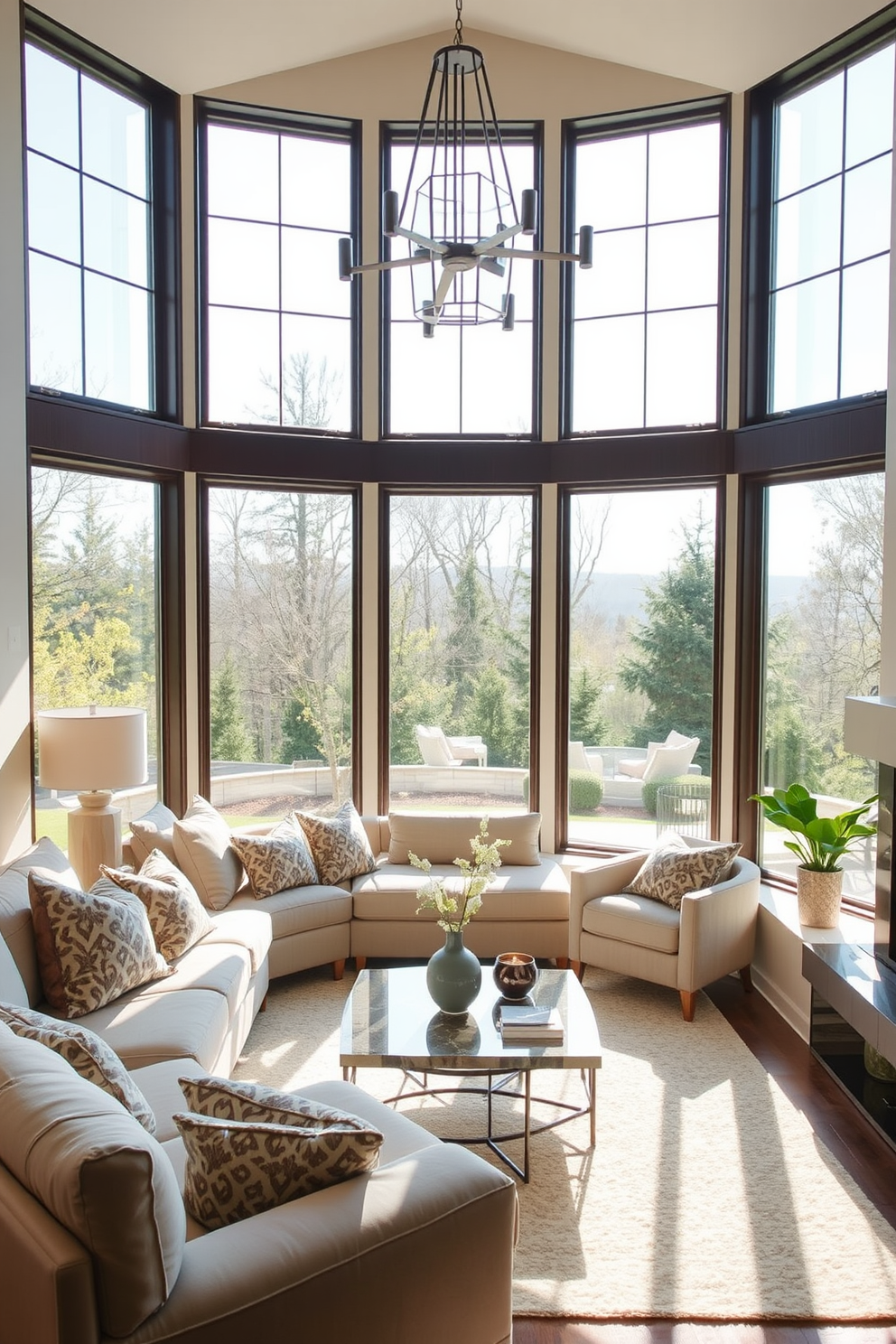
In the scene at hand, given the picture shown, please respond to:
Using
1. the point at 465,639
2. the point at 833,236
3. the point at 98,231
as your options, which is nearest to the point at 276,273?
→ the point at 98,231

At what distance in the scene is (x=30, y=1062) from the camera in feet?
7.59

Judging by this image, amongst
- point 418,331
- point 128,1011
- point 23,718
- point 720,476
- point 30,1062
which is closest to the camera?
point 30,1062

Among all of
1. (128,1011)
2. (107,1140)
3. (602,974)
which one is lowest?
(602,974)

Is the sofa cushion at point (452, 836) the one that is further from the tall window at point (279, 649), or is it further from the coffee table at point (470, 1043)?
the coffee table at point (470, 1043)

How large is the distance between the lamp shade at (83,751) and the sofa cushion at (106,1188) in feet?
9.02

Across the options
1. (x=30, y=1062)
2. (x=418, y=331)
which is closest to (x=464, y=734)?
(x=418, y=331)

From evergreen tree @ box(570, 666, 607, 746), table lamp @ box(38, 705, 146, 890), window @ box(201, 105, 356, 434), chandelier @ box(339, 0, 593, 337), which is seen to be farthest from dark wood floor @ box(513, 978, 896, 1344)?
window @ box(201, 105, 356, 434)

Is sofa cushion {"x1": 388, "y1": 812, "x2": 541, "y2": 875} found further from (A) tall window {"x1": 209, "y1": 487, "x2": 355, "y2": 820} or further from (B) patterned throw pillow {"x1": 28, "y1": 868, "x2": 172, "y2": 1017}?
(B) patterned throw pillow {"x1": 28, "y1": 868, "x2": 172, "y2": 1017}

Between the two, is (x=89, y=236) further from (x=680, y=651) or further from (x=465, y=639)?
(x=680, y=651)

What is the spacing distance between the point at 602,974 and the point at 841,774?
66.8 inches

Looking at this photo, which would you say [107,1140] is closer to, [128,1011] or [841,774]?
[128,1011]

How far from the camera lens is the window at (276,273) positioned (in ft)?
20.4

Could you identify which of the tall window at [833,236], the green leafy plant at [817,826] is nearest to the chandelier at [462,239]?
the tall window at [833,236]

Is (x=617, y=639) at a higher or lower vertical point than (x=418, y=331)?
lower
